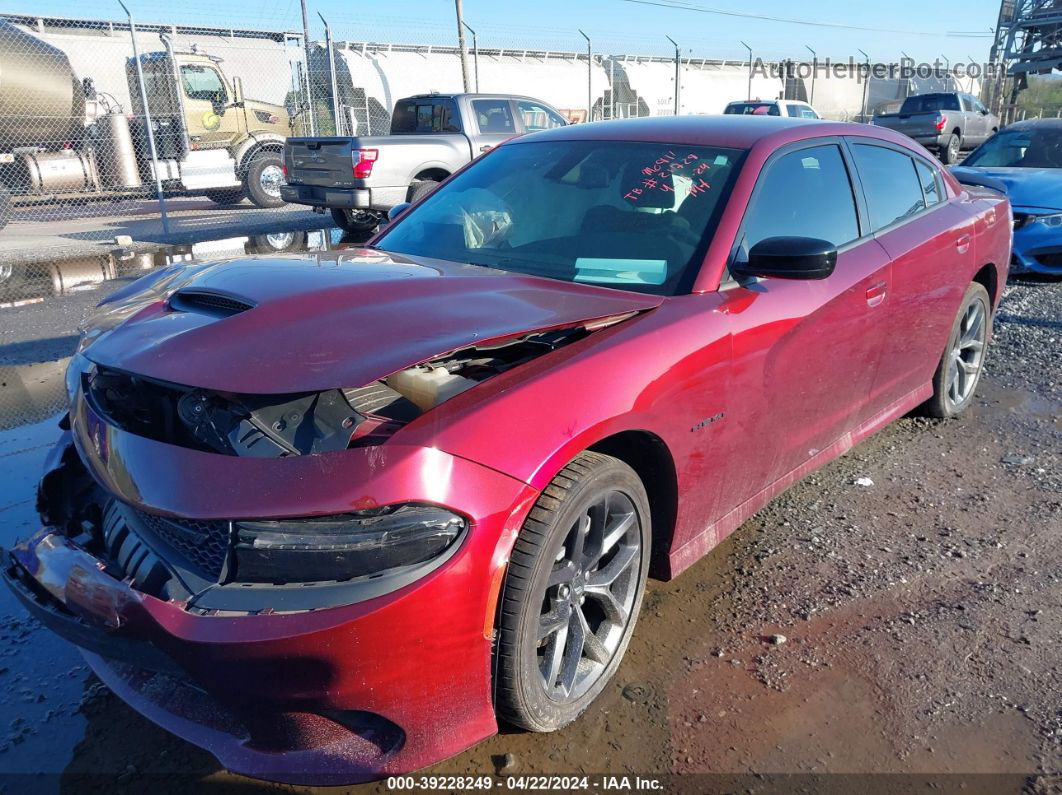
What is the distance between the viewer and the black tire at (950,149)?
2277 centimetres

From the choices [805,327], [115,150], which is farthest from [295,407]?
[115,150]

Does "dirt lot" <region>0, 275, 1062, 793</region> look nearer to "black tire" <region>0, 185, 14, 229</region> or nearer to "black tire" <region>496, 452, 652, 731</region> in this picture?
"black tire" <region>496, 452, 652, 731</region>

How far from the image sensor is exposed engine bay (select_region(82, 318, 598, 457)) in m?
2.05

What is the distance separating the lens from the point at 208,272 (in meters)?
2.92

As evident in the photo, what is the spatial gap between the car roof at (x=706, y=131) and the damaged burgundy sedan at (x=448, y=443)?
0.10ft

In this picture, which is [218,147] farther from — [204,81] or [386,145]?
[386,145]

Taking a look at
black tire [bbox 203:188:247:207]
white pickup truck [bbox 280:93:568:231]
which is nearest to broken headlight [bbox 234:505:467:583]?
white pickup truck [bbox 280:93:568:231]

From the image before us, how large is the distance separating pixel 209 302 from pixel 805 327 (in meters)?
2.11

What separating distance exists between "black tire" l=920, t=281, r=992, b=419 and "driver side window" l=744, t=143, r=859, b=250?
4.37ft

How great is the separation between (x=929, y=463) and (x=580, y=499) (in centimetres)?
289

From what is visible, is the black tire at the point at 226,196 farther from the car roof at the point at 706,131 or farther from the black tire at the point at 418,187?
the car roof at the point at 706,131

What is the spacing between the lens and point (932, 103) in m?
23.4

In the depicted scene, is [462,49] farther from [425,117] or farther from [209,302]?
[209,302]

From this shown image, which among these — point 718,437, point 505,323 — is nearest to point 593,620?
point 718,437
